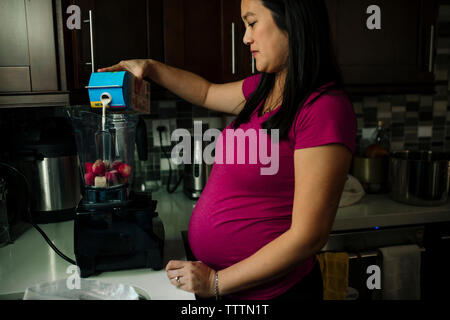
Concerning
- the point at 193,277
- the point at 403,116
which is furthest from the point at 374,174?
the point at 193,277

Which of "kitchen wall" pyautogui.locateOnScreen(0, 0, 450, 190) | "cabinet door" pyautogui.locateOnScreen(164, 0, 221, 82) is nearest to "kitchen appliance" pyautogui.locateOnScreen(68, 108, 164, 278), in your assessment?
"cabinet door" pyautogui.locateOnScreen(164, 0, 221, 82)

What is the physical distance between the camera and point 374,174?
5.73 ft

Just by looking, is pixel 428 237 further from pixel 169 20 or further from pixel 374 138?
pixel 169 20

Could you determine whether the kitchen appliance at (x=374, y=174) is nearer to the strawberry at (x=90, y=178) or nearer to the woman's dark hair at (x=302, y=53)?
the woman's dark hair at (x=302, y=53)

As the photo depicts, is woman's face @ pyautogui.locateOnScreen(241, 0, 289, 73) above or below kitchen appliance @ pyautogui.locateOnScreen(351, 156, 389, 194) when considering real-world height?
above

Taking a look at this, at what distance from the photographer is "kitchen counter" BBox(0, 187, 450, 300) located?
0.92 metres

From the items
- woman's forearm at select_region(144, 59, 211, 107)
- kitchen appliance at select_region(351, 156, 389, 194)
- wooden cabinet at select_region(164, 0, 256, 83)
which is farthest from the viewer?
kitchen appliance at select_region(351, 156, 389, 194)

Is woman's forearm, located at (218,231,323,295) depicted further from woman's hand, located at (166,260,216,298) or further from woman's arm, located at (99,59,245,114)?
woman's arm, located at (99,59,245,114)

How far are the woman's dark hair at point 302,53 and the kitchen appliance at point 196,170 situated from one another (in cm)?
78

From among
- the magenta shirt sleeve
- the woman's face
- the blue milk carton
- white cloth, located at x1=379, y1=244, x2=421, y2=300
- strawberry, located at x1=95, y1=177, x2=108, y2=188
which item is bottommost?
white cloth, located at x1=379, y1=244, x2=421, y2=300

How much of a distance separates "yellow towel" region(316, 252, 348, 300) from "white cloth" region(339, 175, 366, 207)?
246mm

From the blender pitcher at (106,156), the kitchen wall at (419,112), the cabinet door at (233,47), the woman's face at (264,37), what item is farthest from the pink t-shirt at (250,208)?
the kitchen wall at (419,112)

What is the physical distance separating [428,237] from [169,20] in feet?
4.41

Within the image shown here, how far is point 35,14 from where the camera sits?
121 centimetres
